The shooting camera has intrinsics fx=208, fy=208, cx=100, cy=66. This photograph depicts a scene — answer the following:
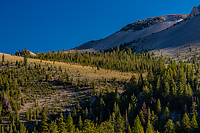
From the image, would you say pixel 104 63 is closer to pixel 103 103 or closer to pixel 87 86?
pixel 87 86

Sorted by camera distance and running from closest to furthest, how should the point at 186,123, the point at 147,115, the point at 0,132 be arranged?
the point at 186,123, the point at 0,132, the point at 147,115

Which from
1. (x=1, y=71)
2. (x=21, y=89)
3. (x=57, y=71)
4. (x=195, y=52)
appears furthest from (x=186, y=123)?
(x=195, y=52)

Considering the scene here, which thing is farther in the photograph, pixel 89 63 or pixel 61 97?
pixel 89 63

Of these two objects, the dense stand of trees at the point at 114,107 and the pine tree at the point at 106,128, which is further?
the dense stand of trees at the point at 114,107

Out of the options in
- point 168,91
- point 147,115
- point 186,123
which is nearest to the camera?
point 186,123

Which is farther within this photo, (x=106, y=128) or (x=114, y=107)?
(x=114, y=107)

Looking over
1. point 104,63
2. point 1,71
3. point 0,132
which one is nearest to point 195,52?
point 104,63

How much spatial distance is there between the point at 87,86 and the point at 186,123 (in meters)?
58.4

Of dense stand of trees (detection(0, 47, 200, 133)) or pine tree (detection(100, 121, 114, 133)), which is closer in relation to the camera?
pine tree (detection(100, 121, 114, 133))

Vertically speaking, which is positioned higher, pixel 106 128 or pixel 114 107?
pixel 114 107

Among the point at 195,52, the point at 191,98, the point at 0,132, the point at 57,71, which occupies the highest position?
the point at 195,52

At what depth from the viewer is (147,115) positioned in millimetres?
74688

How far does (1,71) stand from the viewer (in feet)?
370

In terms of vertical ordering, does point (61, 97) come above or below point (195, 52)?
below
